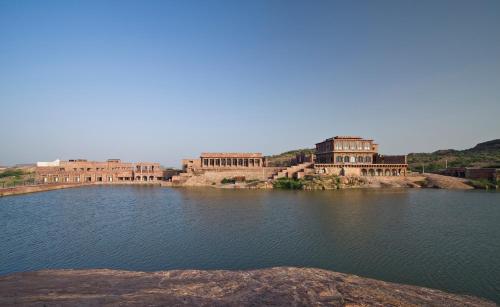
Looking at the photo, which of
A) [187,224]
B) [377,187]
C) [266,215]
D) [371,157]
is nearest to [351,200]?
[266,215]

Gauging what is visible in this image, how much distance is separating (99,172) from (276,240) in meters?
96.7

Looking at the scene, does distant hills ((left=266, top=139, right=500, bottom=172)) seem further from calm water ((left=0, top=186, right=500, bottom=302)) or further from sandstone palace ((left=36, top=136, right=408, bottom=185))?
calm water ((left=0, top=186, right=500, bottom=302))

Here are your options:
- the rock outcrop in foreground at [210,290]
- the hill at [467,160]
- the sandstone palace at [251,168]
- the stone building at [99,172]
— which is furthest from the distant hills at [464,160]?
the rock outcrop in foreground at [210,290]

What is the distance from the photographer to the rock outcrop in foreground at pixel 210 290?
12625 millimetres

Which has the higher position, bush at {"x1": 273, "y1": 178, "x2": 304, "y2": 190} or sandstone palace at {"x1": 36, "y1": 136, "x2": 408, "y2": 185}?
sandstone palace at {"x1": 36, "y1": 136, "x2": 408, "y2": 185}

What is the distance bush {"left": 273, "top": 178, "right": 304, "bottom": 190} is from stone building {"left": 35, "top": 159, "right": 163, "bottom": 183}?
4872 cm

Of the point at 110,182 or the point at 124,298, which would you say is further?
the point at 110,182

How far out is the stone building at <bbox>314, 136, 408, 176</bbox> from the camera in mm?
83062

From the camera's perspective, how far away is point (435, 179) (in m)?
79.2

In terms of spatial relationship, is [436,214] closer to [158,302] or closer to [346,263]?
[346,263]

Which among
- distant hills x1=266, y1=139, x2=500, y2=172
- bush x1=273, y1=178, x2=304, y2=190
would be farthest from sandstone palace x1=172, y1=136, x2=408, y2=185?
distant hills x1=266, y1=139, x2=500, y2=172

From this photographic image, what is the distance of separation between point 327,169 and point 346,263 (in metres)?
63.6

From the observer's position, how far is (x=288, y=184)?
76.4 m

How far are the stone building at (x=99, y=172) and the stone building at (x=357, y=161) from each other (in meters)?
61.8
